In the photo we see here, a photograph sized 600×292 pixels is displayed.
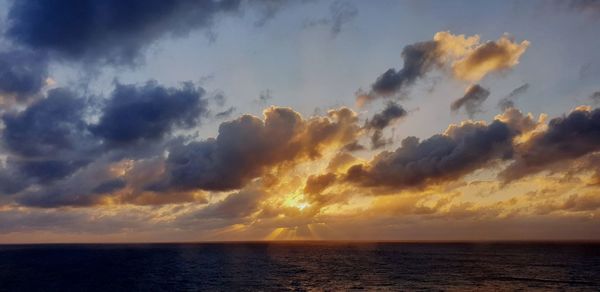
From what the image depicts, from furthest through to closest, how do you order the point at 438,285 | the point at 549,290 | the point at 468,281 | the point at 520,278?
the point at 520,278
the point at 468,281
the point at 438,285
the point at 549,290

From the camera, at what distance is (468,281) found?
9900 centimetres

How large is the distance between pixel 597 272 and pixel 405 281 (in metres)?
59.1

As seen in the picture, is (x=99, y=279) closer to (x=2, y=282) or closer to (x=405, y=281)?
(x=2, y=282)

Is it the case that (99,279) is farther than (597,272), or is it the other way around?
(597,272)

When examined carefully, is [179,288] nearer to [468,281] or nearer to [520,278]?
[468,281]

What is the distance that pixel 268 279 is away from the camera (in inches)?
4144

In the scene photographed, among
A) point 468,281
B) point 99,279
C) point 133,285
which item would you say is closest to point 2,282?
point 99,279

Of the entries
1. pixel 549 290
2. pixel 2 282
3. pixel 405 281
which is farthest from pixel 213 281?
pixel 549 290

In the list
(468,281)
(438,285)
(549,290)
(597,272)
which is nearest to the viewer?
(549,290)

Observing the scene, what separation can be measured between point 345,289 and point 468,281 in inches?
1242

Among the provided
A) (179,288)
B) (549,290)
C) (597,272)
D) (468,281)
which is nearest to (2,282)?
(179,288)

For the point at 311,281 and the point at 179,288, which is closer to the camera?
the point at 179,288

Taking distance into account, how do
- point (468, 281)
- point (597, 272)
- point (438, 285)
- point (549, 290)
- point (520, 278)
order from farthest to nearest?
point (597, 272) < point (520, 278) < point (468, 281) < point (438, 285) < point (549, 290)

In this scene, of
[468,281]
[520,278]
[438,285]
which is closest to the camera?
[438,285]
